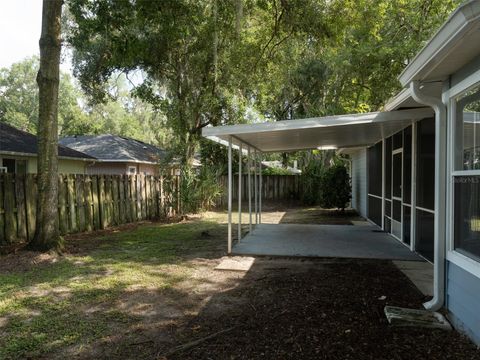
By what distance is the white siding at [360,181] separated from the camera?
1294 centimetres

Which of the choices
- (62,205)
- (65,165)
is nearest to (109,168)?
(65,165)

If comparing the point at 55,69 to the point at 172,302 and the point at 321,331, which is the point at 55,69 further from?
the point at 321,331

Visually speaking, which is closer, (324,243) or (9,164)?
(324,243)

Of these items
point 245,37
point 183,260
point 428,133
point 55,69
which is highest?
point 245,37

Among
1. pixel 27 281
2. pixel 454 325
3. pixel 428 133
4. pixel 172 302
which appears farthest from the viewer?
pixel 428 133

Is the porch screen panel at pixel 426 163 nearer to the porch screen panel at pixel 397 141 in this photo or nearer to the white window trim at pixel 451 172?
the porch screen panel at pixel 397 141

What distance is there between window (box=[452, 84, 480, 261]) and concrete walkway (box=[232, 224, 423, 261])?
301cm

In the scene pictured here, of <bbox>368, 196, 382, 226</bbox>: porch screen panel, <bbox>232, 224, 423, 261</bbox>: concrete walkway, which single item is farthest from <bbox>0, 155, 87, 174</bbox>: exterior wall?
<bbox>368, 196, 382, 226</bbox>: porch screen panel

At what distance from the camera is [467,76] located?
3.46 metres

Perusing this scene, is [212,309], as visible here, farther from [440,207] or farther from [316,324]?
[440,207]

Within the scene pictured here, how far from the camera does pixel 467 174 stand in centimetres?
347

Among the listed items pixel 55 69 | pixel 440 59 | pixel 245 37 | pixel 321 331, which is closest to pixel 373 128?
pixel 440 59

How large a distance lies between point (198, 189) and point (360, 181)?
19.0 feet

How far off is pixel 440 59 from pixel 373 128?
168 inches
